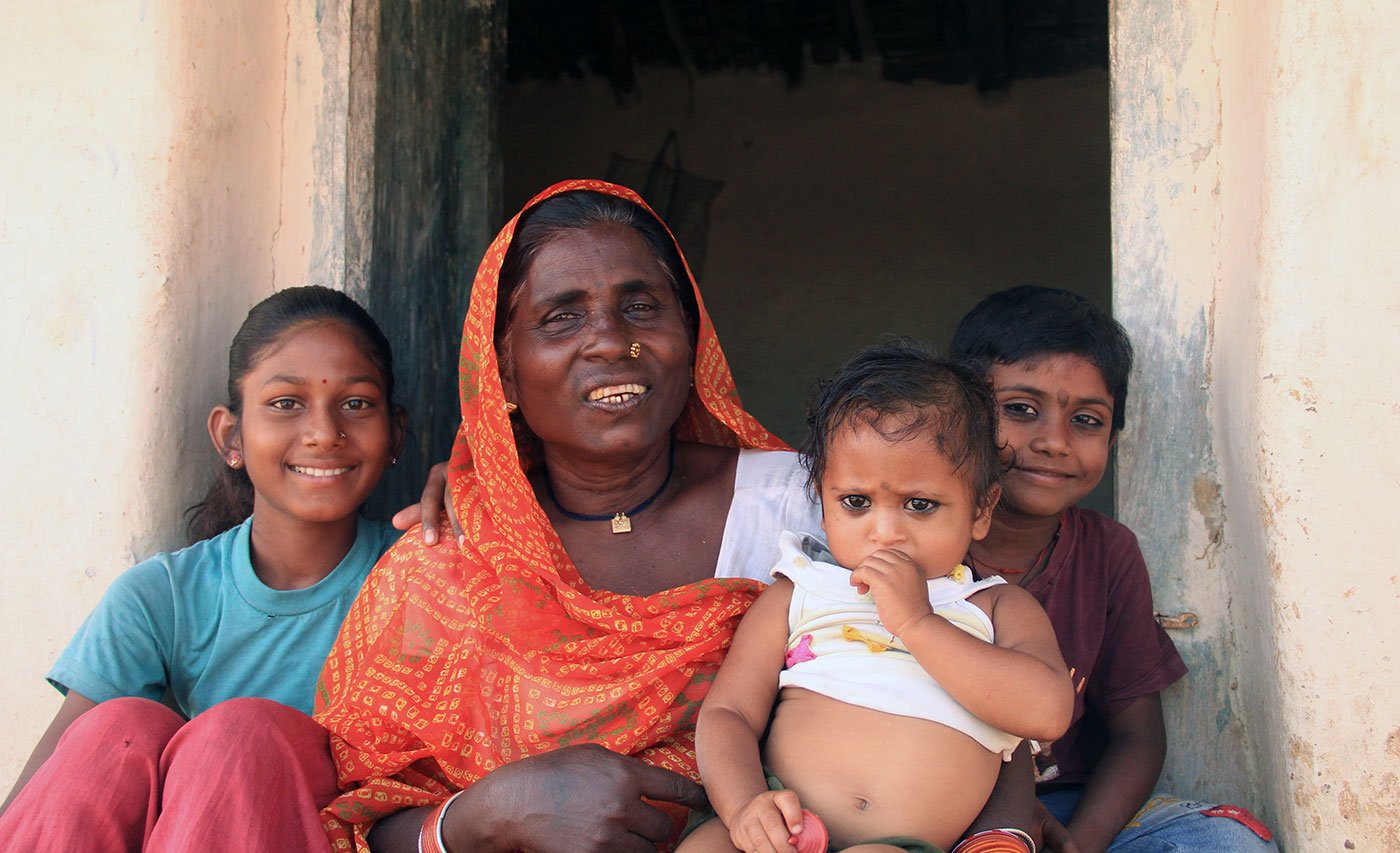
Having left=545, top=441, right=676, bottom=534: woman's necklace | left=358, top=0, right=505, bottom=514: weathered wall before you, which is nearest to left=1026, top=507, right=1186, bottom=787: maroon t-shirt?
left=545, top=441, right=676, bottom=534: woman's necklace

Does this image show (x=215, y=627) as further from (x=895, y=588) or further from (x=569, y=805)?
(x=895, y=588)

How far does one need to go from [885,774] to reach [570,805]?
1.61ft

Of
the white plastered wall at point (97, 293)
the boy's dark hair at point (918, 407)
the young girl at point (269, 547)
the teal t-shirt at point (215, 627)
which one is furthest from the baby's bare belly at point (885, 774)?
the white plastered wall at point (97, 293)

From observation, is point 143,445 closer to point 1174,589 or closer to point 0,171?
point 0,171

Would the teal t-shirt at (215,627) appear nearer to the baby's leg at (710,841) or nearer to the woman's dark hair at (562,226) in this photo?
the woman's dark hair at (562,226)

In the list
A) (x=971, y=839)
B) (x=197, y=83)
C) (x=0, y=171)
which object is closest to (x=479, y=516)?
(x=971, y=839)

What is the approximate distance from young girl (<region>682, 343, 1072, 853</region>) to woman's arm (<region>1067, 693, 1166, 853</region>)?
17.2 inches

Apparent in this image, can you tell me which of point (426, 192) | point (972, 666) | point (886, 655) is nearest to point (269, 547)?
point (426, 192)

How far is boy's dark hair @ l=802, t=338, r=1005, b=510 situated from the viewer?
76.6 inches

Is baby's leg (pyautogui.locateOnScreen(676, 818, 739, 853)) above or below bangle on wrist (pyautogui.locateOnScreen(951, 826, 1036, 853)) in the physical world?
above

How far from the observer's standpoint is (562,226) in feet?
7.97

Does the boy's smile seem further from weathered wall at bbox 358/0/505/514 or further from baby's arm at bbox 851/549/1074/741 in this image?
weathered wall at bbox 358/0/505/514

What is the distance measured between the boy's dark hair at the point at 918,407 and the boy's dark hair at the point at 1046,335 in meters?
0.33

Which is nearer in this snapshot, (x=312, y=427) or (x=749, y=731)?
(x=749, y=731)
